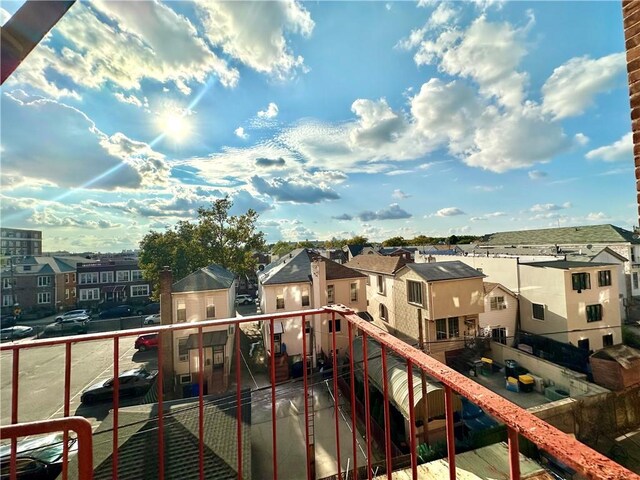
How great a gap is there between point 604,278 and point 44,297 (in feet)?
154

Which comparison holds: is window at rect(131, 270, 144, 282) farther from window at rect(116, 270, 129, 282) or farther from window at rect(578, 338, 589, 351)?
window at rect(578, 338, 589, 351)

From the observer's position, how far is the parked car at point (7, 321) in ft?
82.7

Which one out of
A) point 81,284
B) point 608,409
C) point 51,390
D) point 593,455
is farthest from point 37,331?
point 608,409

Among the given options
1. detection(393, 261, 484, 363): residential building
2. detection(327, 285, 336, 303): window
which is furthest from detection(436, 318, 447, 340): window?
detection(327, 285, 336, 303): window

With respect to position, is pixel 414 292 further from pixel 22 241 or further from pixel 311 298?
pixel 22 241

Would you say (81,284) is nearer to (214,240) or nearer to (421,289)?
(214,240)

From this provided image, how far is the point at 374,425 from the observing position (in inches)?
388

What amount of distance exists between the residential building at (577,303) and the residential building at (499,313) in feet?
3.27

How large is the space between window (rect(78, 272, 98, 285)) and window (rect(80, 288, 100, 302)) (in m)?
0.86

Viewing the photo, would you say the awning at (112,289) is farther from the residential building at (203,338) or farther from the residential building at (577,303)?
the residential building at (577,303)

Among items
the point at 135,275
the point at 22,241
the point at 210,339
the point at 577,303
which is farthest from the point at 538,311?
Answer: the point at 22,241

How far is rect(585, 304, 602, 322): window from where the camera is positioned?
14992 millimetres

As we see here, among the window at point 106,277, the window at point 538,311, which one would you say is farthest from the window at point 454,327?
the window at point 106,277

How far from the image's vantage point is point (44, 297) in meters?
29.4
